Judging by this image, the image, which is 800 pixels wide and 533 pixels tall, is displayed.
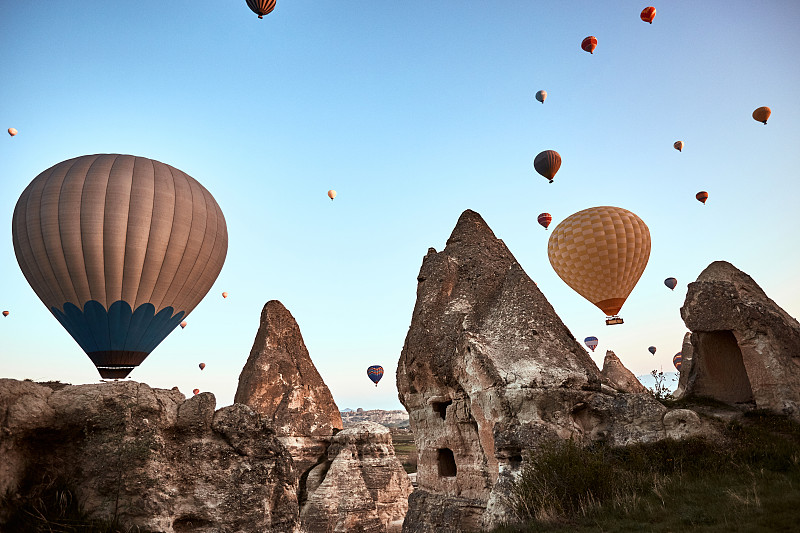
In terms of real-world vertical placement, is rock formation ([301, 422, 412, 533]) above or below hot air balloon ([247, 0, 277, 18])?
below

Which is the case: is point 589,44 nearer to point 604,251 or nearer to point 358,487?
point 604,251

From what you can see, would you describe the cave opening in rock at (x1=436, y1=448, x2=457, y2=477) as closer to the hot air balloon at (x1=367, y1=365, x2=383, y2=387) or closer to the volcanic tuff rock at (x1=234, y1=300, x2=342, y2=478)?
the volcanic tuff rock at (x1=234, y1=300, x2=342, y2=478)

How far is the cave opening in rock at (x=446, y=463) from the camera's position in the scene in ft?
39.3

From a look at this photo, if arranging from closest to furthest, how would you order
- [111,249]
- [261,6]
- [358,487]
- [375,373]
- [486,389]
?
[486,389] → [358,487] → [261,6] → [111,249] → [375,373]

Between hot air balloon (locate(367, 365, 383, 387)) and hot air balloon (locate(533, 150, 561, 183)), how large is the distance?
21703mm

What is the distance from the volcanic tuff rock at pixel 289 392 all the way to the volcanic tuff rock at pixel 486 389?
7.48 m

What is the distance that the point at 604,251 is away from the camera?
19266mm

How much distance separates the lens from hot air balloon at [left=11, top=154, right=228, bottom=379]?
22.4m

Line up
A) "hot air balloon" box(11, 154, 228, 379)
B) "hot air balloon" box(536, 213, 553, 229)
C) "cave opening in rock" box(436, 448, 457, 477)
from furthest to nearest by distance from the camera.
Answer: "hot air balloon" box(536, 213, 553, 229) → "hot air balloon" box(11, 154, 228, 379) → "cave opening in rock" box(436, 448, 457, 477)

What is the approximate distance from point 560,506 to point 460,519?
4170 mm

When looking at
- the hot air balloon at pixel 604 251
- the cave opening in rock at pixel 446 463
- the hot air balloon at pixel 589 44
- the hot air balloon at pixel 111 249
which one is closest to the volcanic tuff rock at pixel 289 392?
the hot air balloon at pixel 111 249

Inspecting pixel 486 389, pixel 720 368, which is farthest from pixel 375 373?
pixel 486 389

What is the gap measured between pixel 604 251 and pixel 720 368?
706 cm

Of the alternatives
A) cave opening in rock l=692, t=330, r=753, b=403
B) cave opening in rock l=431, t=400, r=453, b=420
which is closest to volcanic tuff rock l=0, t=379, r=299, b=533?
cave opening in rock l=431, t=400, r=453, b=420
